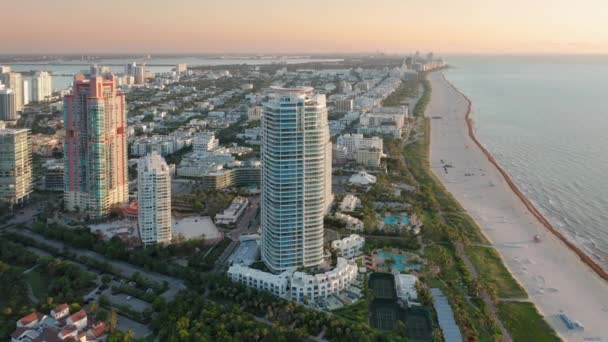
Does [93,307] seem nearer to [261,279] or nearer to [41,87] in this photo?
[261,279]

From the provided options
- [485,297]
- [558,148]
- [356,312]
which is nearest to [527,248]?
[485,297]

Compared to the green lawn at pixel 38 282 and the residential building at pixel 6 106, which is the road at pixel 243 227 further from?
the residential building at pixel 6 106

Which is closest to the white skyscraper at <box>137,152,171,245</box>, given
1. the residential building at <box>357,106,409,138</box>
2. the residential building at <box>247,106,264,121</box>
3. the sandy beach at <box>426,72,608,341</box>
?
the sandy beach at <box>426,72,608,341</box>

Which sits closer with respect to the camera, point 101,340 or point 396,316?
point 101,340

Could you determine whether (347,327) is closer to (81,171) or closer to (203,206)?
(203,206)

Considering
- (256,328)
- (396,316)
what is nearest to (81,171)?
(256,328)

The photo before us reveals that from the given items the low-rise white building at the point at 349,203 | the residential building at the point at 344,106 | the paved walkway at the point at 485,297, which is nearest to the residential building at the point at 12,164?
the low-rise white building at the point at 349,203

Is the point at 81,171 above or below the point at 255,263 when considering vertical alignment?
above
